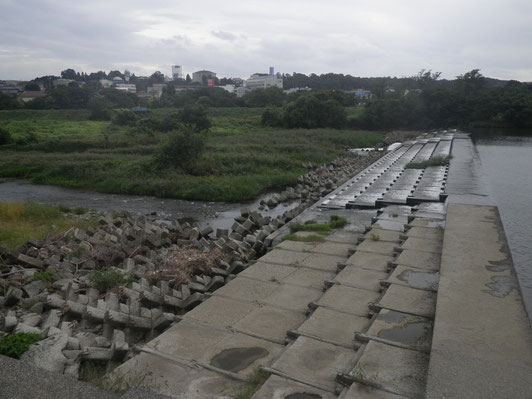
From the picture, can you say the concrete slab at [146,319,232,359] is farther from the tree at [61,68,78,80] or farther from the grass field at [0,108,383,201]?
the tree at [61,68,78,80]

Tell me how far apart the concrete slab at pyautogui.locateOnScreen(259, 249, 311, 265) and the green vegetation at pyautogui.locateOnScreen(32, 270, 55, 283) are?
3794 millimetres

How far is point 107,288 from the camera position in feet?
25.8

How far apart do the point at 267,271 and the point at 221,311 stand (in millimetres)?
1809

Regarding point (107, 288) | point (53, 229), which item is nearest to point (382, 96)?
point (53, 229)

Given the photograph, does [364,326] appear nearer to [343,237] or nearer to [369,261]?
[369,261]

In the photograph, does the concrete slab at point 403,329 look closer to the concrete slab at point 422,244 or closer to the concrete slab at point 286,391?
the concrete slab at point 286,391

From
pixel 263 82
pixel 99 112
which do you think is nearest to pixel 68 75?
pixel 263 82

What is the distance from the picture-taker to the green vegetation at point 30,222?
11852 mm

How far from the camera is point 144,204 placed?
18250 mm

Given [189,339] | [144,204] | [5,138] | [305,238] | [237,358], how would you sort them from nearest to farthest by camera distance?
[237,358]
[189,339]
[305,238]
[144,204]
[5,138]

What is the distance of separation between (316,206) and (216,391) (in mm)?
9582

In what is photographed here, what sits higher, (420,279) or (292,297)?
(420,279)

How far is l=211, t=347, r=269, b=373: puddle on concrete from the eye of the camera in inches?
195

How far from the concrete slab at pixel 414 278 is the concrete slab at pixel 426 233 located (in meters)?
1.99
